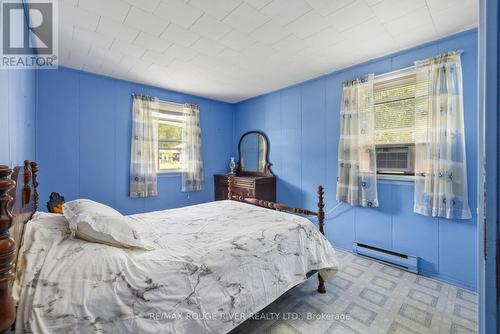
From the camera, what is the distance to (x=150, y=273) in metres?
1.07

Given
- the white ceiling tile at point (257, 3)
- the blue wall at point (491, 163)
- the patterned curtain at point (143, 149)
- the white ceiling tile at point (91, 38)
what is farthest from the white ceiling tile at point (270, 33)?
the patterned curtain at point (143, 149)

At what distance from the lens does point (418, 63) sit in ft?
7.59

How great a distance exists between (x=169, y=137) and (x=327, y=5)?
3.08 meters

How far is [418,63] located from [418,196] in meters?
1.46

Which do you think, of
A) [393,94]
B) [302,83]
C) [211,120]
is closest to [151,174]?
[211,120]

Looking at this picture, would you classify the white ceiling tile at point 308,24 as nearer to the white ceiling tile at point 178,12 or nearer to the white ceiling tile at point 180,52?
the white ceiling tile at point 178,12

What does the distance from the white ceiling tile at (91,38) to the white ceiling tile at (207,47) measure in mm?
866

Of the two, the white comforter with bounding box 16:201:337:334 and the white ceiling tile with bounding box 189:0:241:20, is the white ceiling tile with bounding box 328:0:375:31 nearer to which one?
the white ceiling tile with bounding box 189:0:241:20

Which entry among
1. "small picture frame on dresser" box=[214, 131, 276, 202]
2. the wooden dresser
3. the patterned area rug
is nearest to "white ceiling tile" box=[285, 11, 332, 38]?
"small picture frame on dresser" box=[214, 131, 276, 202]

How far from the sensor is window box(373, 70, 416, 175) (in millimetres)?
2459

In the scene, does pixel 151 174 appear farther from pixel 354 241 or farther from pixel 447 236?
pixel 447 236

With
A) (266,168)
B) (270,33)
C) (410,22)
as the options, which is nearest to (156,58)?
(270,33)

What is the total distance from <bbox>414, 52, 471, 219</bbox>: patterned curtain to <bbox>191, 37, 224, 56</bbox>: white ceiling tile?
7.23 feet

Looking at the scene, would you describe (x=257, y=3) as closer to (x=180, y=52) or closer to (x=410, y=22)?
(x=180, y=52)
